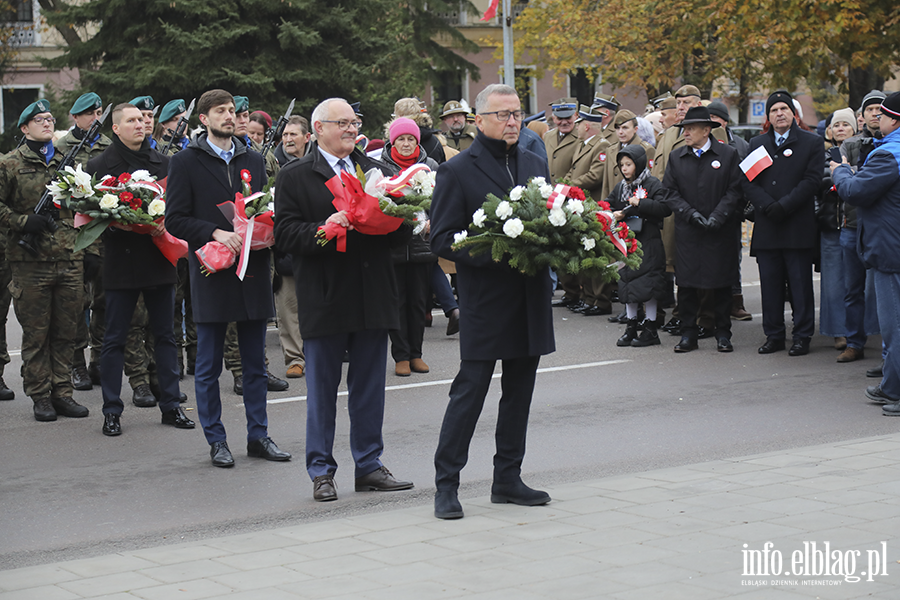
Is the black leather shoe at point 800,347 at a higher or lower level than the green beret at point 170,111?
lower

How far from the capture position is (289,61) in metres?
26.9

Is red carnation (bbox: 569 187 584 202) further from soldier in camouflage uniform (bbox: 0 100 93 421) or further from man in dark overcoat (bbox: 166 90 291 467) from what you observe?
soldier in camouflage uniform (bbox: 0 100 93 421)

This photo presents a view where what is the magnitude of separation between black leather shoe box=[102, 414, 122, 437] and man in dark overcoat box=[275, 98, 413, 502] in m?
2.47

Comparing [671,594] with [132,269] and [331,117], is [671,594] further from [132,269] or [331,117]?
[132,269]

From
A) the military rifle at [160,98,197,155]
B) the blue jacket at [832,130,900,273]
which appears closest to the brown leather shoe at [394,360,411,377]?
the military rifle at [160,98,197,155]

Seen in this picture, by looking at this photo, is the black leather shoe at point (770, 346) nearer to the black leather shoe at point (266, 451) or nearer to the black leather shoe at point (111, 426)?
the black leather shoe at point (266, 451)

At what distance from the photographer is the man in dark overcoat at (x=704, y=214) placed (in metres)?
11.8

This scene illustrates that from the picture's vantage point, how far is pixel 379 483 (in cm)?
689

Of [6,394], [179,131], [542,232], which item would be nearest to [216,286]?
[542,232]

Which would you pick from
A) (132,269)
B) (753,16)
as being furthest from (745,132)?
(132,269)

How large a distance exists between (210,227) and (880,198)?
5.15 metres

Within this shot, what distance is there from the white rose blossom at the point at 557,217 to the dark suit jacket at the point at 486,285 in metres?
0.47

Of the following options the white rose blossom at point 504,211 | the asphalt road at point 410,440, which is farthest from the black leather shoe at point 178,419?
the white rose blossom at point 504,211

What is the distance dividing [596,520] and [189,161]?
3738 millimetres
